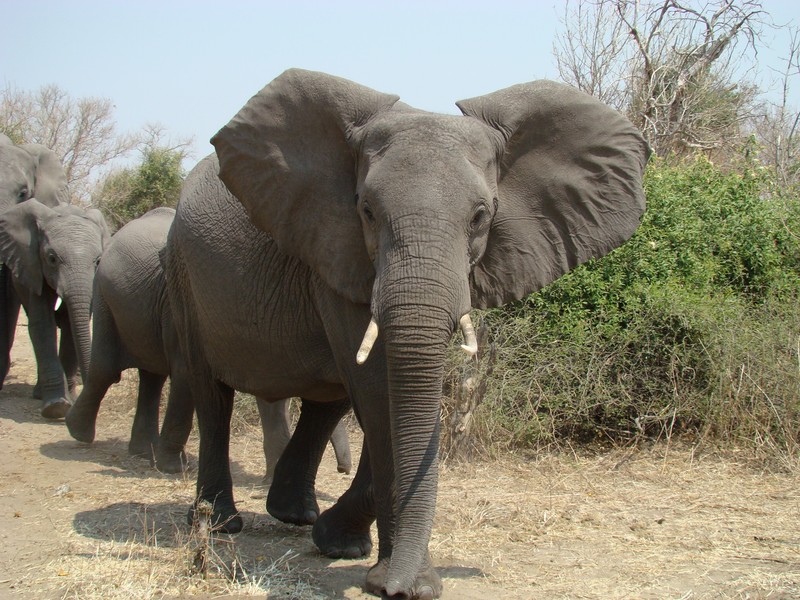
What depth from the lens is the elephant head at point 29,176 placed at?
12.2m

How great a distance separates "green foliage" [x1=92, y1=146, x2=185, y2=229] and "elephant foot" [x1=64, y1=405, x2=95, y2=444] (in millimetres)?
10719

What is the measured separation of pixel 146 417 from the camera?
336 inches

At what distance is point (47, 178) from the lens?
12.9m

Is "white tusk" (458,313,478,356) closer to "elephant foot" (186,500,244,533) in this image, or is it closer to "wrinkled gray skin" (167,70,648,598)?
"wrinkled gray skin" (167,70,648,598)

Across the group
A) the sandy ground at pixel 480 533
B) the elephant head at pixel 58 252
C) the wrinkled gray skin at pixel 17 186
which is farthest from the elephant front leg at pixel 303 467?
the wrinkled gray skin at pixel 17 186

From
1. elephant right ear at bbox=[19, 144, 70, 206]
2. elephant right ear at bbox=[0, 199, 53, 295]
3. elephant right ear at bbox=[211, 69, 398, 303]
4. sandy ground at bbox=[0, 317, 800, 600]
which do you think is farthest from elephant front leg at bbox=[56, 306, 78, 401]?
elephant right ear at bbox=[211, 69, 398, 303]

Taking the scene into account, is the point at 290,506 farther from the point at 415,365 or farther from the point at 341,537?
the point at 415,365

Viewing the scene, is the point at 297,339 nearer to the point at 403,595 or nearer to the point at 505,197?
the point at 505,197

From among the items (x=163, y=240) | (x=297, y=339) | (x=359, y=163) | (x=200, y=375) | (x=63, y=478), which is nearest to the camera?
(x=359, y=163)

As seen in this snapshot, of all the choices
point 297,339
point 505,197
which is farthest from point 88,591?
point 505,197

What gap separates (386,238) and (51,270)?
24.3 feet

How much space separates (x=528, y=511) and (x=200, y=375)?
81.0 inches

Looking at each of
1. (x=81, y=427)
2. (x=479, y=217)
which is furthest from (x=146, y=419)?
(x=479, y=217)

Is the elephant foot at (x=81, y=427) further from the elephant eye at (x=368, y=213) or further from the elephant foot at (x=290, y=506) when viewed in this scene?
the elephant eye at (x=368, y=213)
